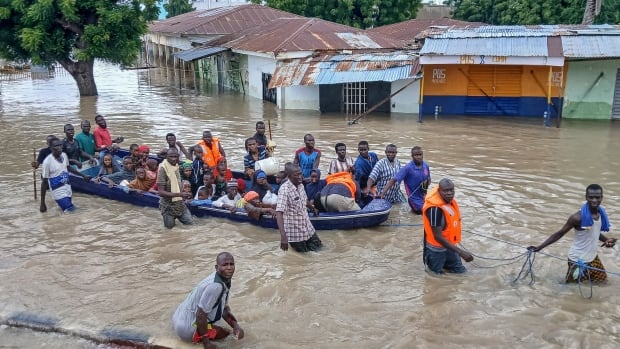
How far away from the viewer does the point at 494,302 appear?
22.6 feet

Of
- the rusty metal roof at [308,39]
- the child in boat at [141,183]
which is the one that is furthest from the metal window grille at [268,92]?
the child in boat at [141,183]

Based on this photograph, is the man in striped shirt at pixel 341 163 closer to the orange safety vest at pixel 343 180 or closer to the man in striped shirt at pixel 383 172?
the orange safety vest at pixel 343 180

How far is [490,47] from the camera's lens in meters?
18.1

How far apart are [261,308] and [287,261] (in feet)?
4.52

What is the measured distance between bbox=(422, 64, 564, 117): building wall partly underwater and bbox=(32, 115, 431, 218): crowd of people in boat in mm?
10970

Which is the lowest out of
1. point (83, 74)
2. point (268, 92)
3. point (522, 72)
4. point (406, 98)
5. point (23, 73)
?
point (406, 98)

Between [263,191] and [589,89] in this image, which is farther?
[589,89]

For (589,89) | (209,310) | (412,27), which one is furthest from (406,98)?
(209,310)

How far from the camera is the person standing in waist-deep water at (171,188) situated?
344 inches

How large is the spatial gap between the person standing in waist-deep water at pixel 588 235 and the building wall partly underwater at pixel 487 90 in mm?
14148

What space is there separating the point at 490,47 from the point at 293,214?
41.7 feet

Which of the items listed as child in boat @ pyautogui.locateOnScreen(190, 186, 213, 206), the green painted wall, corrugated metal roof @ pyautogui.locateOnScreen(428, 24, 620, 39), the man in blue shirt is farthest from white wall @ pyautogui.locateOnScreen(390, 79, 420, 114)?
child in boat @ pyautogui.locateOnScreen(190, 186, 213, 206)

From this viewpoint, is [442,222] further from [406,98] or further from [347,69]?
[406,98]

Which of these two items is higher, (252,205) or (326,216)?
(252,205)
